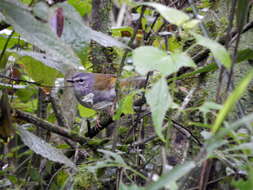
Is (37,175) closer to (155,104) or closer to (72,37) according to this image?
(72,37)

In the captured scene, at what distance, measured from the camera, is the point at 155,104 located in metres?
0.92

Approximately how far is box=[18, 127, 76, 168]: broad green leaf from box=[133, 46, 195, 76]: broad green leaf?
646 millimetres

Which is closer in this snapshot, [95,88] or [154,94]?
[154,94]

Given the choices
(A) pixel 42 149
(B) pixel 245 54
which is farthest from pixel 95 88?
(B) pixel 245 54

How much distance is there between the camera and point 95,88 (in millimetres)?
3557

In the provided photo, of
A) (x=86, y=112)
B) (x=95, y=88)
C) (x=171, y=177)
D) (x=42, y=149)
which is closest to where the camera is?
(x=171, y=177)

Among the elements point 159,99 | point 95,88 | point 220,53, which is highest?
point 220,53

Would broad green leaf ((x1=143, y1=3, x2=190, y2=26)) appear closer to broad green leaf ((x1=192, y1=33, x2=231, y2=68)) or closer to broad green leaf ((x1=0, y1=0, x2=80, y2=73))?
broad green leaf ((x1=192, y1=33, x2=231, y2=68))

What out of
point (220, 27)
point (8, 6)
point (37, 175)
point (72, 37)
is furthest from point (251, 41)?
point (37, 175)

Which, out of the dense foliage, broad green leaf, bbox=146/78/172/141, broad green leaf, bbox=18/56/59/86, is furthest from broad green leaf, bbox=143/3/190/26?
broad green leaf, bbox=18/56/59/86

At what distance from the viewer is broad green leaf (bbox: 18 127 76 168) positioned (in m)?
1.41

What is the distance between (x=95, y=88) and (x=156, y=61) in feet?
8.82

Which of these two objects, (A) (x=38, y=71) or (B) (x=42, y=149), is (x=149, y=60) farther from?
(A) (x=38, y=71)

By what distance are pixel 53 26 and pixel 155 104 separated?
0.43 meters
